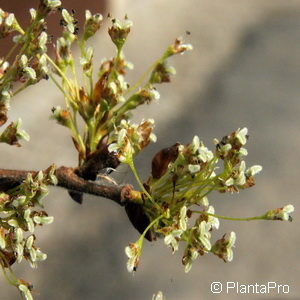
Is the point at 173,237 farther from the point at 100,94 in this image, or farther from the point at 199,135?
the point at 199,135

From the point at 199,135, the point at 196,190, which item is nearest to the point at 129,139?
the point at 196,190

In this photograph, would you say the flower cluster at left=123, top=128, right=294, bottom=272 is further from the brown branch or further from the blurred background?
the blurred background

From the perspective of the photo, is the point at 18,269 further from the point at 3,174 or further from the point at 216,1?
the point at 216,1

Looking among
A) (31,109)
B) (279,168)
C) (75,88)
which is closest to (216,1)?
(279,168)

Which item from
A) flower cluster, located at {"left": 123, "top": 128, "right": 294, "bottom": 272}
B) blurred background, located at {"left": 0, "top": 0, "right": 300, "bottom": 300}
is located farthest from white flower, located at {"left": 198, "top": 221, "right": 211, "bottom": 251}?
blurred background, located at {"left": 0, "top": 0, "right": 300, "bottom": 300}

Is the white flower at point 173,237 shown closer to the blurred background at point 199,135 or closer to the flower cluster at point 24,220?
the flower cluster at point 24,220

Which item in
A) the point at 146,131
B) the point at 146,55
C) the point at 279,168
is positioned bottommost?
the point at 146,131

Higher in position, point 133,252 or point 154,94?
point 154,94

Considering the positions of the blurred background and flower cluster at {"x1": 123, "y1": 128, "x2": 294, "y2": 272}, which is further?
the blurred background
